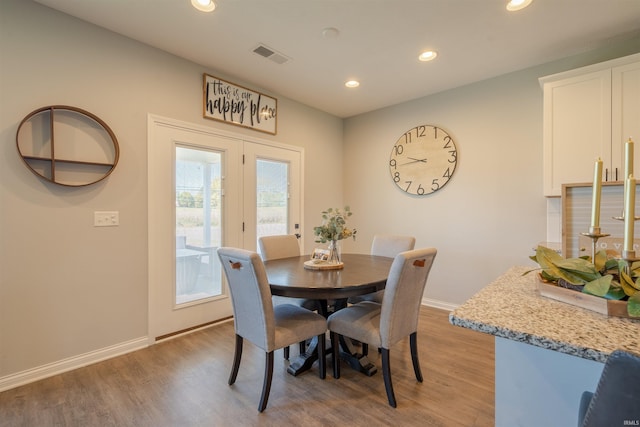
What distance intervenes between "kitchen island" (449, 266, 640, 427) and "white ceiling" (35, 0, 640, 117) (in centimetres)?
213

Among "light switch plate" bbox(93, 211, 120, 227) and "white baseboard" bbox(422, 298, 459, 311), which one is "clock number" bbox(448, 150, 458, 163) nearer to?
"white baseboard" bbox(422, 298, 459, 311)

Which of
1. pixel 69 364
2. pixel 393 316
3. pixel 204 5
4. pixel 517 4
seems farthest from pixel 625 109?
pixel 69 364

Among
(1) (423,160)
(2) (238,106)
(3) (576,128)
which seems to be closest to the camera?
(3) (576,128)

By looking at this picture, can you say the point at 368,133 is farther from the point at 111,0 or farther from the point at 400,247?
the point at 111,0

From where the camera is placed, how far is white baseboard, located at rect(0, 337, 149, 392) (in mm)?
2000

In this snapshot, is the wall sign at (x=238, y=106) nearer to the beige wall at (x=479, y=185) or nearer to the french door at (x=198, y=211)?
the french door at (x=198, y=211)

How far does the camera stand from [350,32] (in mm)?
2404

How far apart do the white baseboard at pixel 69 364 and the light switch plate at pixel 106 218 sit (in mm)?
1015

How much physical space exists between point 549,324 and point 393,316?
113 cm

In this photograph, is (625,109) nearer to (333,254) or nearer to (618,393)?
(333,254)

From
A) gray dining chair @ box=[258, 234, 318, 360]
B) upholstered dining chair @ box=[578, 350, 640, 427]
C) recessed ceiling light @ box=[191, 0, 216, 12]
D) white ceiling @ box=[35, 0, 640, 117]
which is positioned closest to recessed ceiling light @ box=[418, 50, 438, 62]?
white ceiling @ box=[35, 0, 640, 117]

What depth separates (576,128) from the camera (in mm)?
2480

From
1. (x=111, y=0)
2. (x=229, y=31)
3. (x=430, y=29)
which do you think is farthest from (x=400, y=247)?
(x=111, y=0)

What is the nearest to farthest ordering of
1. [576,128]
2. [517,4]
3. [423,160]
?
[517,4]
[576,128]
[423,160]
